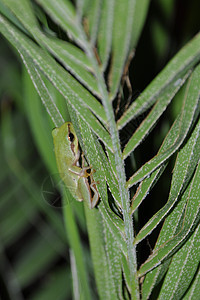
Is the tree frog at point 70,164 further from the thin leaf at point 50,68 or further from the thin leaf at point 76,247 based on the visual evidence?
the thin leaf at point 50,68

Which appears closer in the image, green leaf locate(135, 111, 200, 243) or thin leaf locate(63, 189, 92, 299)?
green leaf locate(135, 111, 200, 243)

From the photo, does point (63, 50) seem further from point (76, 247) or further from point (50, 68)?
point (76, 247)

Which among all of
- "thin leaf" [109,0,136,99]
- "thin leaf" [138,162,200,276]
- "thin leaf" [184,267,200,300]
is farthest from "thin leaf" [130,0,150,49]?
"thin leaf" [184,267,200,300]

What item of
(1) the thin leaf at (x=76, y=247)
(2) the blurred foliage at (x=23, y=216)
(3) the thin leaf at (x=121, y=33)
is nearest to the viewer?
(3) the thin leaf at (x=121, y=33)

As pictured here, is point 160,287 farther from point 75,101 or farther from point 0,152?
point 0,152

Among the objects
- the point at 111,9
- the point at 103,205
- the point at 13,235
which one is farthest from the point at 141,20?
the point at 13,235

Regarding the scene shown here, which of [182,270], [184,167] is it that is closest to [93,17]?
[184,167]

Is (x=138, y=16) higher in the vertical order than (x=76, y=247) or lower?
higher

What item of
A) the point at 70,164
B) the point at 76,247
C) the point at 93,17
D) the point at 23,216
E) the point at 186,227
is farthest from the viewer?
the point at 23,216

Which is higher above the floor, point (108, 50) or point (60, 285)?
point (108, 50)

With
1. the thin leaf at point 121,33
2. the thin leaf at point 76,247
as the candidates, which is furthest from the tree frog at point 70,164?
the thin leaf at point 121,33

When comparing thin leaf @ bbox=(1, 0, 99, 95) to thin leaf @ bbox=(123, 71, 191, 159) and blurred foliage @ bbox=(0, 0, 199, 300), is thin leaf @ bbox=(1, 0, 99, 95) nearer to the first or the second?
thin leaf @ bbox=(123, 71, 191, 159)
